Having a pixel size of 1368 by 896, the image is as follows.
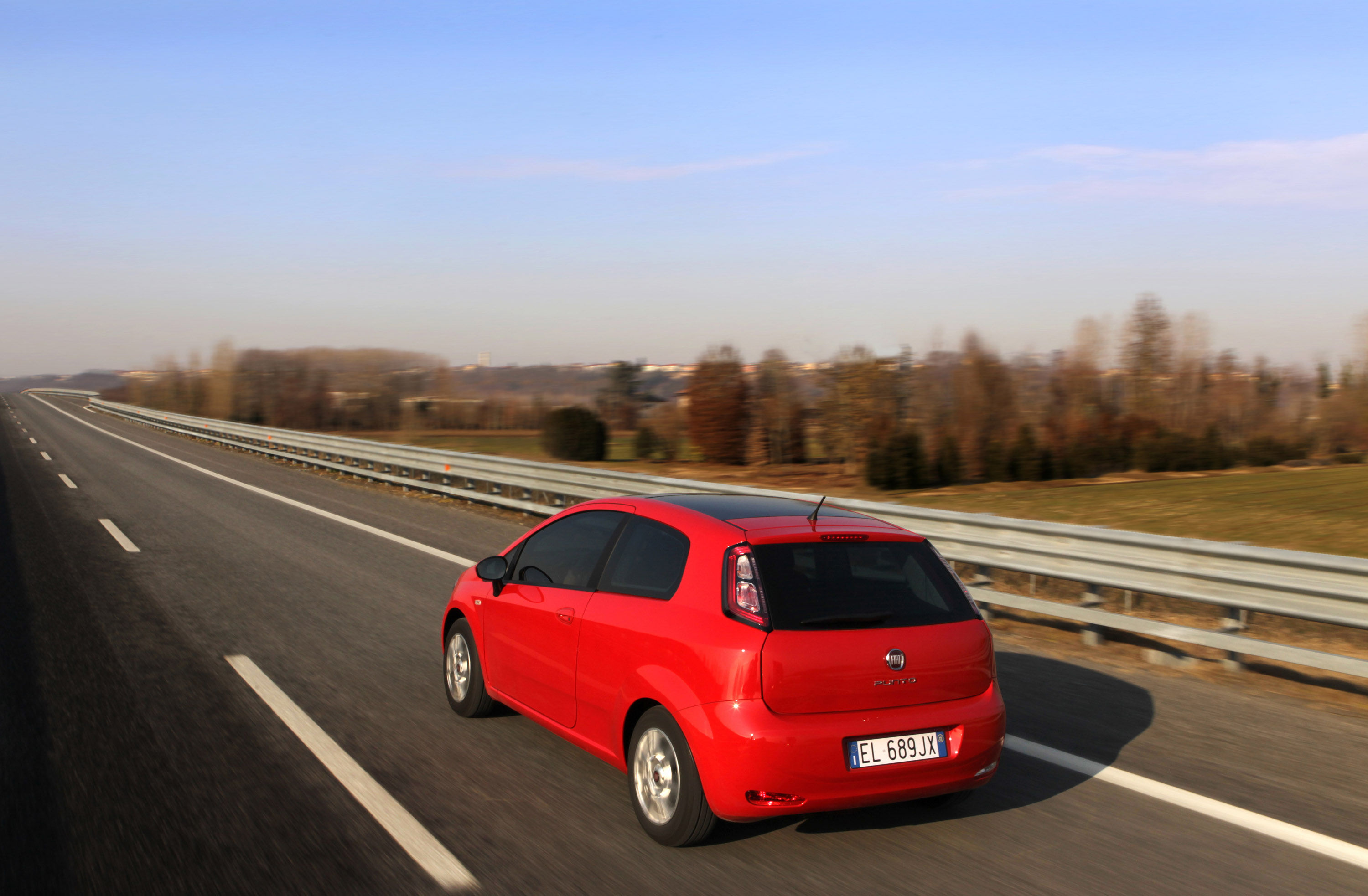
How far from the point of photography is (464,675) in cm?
602

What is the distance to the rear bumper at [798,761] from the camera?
3.84 meters

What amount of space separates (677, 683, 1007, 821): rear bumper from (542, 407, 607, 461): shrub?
33032 mm

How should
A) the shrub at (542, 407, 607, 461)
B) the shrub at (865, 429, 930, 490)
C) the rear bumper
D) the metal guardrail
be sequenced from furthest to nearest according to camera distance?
the shrub at (542, 407, 607, 461) < the shrub at (865, 429, 930, 490) < the metal guardrail < the rear bumper

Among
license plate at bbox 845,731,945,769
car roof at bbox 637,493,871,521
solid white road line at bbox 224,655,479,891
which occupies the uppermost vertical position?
car roof at bbox 637,493,871,521

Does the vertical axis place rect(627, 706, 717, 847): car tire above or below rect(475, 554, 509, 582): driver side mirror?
below

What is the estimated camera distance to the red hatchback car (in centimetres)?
390

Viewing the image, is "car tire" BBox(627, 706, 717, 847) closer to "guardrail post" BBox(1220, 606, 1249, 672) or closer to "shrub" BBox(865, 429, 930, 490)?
"guardrail post" BBox(1220, 606, 1249, 672)

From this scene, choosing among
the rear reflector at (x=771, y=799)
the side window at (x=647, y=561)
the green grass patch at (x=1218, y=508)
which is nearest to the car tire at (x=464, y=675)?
the side window at (x=647, y=561)

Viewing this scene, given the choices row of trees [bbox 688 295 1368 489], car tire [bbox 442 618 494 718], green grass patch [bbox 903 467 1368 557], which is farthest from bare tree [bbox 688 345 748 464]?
car tire [bbox 442 618 494 718]

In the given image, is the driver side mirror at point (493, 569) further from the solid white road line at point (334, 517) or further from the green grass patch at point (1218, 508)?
the green grass patch at point (1218, 508)

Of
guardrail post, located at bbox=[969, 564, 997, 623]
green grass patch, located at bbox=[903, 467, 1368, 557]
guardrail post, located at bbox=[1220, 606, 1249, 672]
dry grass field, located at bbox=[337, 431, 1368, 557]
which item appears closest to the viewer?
guardrail post, located at bbox=[1220, 606, 1249, 672]

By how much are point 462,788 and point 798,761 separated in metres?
1.78

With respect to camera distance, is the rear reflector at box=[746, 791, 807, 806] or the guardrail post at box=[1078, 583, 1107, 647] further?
the guardrail post at box=[1078, 583, 1107, 647]

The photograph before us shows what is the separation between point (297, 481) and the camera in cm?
2352
